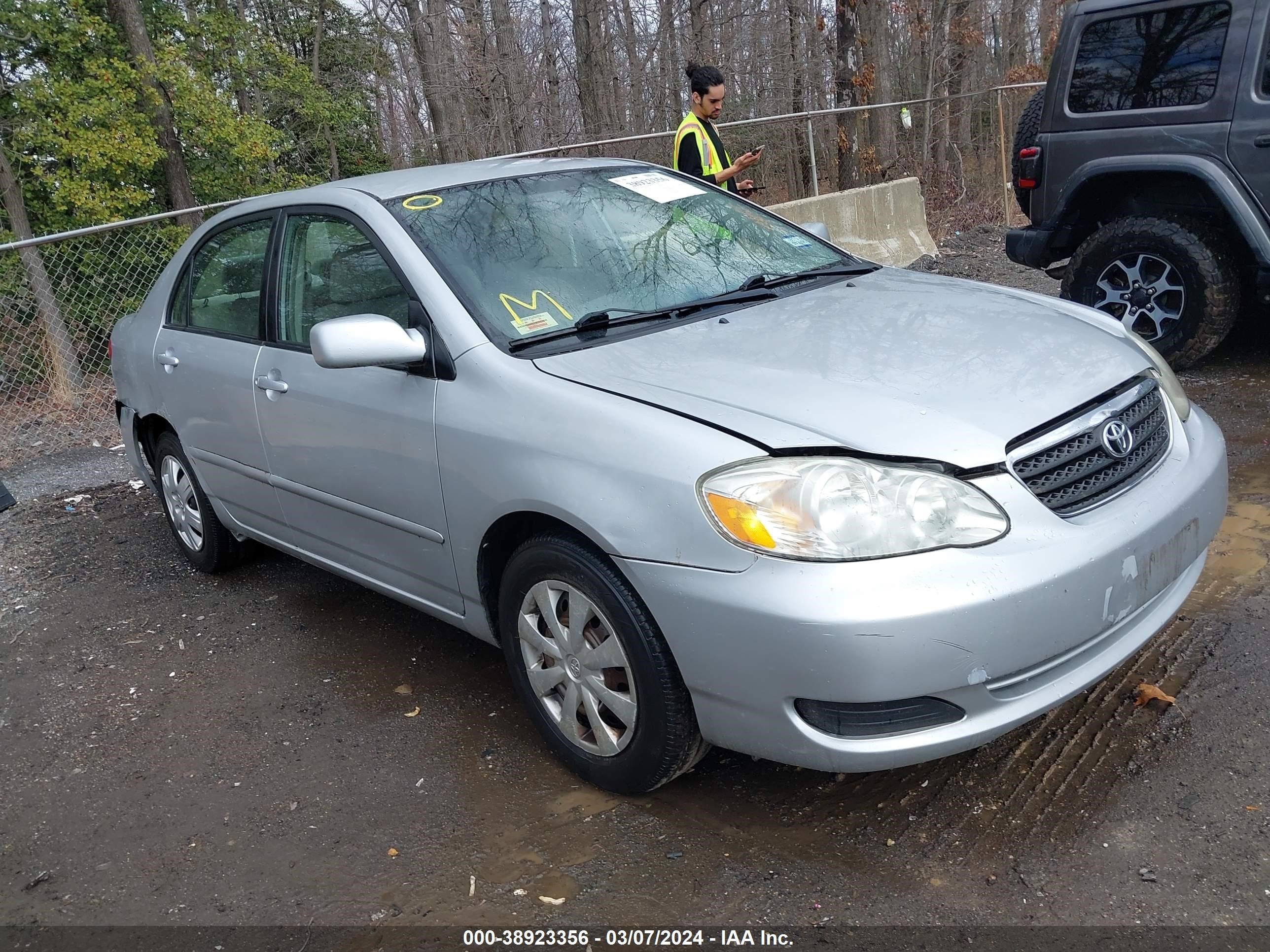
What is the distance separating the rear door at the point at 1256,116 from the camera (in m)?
5.65

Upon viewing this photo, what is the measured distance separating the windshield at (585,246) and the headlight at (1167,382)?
3.69 ft

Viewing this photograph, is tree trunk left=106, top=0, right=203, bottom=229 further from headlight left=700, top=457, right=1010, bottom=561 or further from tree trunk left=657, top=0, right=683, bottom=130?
headlight left=700, top=457, right=1010, bottom=561

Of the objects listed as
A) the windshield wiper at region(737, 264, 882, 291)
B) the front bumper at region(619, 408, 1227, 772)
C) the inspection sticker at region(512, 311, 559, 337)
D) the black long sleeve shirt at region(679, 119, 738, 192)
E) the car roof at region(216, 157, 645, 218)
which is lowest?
the front bumper at region(619, 408, 1227, 772)

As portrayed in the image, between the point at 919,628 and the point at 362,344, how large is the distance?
1.71 m

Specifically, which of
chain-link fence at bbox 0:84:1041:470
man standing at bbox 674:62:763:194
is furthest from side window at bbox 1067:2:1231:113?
chain-link fence at bbox 0:84:1041:470

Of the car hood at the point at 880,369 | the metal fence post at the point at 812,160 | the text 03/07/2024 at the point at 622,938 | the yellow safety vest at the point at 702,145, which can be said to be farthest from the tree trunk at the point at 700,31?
the text 03/07/2024 at the point at 622,938

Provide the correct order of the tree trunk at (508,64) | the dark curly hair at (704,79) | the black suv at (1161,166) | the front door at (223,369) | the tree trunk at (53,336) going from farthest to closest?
the tree trunk at (508,64), the tree trunk at (53,336), the dark curly hair at (704,79), the black suv at (1161,166), the front door at (223,369)

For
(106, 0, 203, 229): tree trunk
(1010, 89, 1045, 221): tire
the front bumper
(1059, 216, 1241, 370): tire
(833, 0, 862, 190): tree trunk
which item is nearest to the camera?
the front bumper

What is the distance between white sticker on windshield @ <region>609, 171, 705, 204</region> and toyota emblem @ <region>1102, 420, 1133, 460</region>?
187 cm

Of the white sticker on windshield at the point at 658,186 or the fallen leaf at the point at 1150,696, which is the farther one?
the white sticker on windshield at the point at 658,186

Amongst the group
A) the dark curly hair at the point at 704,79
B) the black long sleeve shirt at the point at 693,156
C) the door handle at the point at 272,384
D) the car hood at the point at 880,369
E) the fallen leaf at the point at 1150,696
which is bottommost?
the fallen leaf at the point at 1150,696

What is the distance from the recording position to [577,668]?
2951mm

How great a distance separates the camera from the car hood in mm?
2564

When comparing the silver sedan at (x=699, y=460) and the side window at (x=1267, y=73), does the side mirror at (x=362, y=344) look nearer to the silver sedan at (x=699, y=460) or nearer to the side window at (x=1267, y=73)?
the silver sedan at (x=699, y=460)
